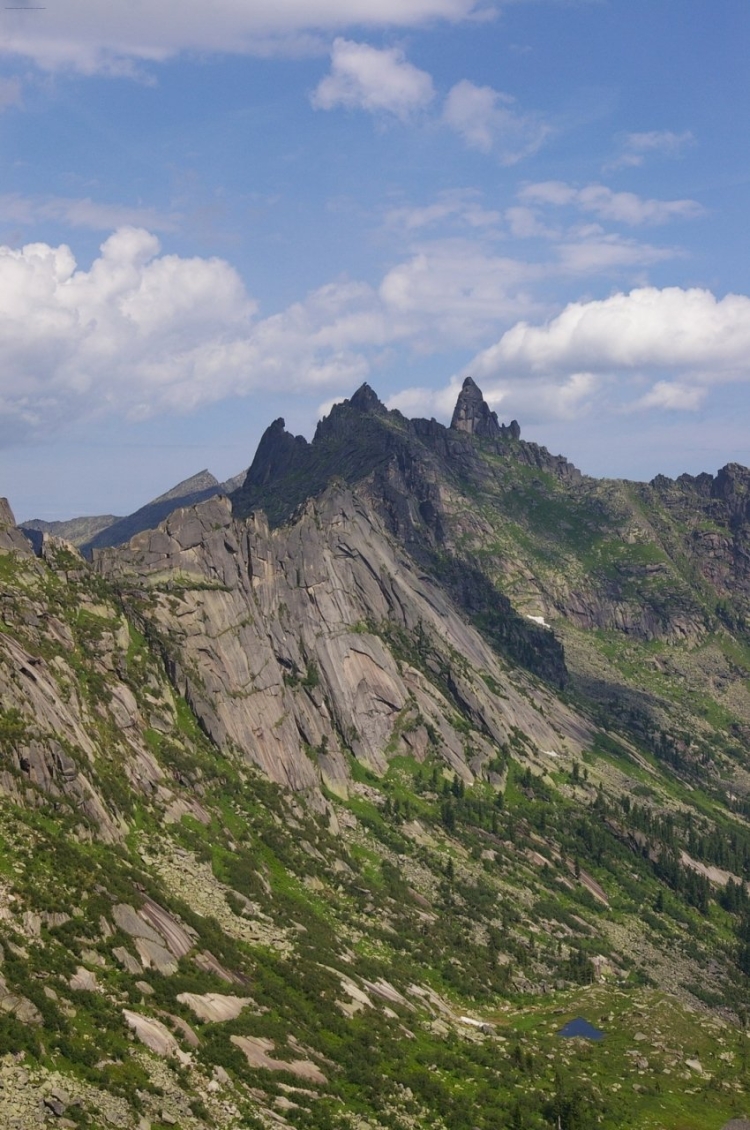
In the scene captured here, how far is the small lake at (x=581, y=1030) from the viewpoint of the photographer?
15362cm

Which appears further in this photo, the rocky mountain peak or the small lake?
the rocky mountain peak

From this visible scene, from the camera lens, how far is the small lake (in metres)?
154

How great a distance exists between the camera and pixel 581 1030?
157 m

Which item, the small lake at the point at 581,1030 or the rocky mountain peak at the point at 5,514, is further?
the rocky mountain peak at the point at 5,514

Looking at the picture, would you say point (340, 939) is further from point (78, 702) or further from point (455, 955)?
point (78, 702)

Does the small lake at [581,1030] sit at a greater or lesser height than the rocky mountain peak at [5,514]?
lesser

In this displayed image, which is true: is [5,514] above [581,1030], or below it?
above

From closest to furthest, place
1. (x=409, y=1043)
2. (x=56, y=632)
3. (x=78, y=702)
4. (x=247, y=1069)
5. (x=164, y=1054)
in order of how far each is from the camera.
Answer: (x=164, y=1054) < (x=247, y=1069) < (x=409, y=1043) < (x=78, y=702) < (x=56, y=632)

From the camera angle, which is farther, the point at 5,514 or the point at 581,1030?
the point at 5,514

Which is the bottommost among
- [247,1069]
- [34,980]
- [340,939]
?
[340,939]

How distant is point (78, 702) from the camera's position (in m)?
155

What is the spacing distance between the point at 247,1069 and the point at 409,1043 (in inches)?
1540

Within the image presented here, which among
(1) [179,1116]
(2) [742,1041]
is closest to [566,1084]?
(2) [742,1041]

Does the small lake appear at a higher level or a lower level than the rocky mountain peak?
lower
